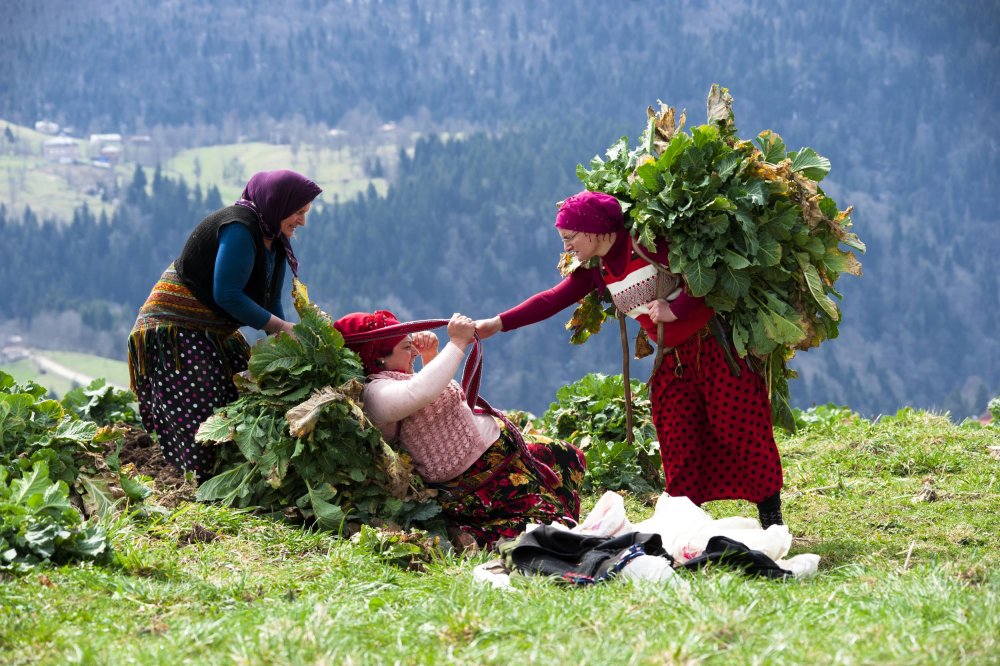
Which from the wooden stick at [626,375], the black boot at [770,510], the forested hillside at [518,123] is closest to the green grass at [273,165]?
the forested hillside at [518,123]

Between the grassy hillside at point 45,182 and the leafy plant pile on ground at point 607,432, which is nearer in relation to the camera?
the leafy plant pile on ground at point 607,432

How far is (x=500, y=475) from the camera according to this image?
18.6 ft

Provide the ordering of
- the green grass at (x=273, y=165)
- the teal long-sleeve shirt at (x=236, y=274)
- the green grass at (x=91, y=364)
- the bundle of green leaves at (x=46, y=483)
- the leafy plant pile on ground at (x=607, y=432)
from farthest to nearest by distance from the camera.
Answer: the green grass at (x=273, y=165)
the green grass at (x=91, y=364)
the leafy plant pile on ground at (x=607, y=432)
the teal long-sleeve shirt at (x=236, y=274)
the bundle of green leaves at (x=46, y=483)

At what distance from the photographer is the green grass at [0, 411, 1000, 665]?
10.9ft

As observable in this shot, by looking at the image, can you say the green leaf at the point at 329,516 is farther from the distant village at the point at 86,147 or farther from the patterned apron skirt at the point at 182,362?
the distant village at the point at 86,147

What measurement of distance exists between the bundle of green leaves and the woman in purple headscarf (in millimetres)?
453

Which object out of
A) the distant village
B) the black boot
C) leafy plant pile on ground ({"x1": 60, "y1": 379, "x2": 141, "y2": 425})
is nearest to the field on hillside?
the distant village

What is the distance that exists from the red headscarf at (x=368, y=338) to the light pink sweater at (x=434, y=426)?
0.14 meters

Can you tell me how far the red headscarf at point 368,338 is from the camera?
5.81m

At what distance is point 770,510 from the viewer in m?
5.91

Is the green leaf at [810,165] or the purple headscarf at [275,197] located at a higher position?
the green leaf at [810,165]

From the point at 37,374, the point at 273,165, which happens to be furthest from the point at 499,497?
the point at 273,165

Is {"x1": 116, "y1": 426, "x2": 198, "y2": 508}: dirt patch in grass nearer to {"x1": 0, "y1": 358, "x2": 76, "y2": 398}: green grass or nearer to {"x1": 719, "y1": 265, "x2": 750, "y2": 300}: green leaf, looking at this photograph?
{"x1": 719, "y1": 265, "x2": 750, "y2": 300}: green leaf

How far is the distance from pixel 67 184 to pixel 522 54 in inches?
2887
